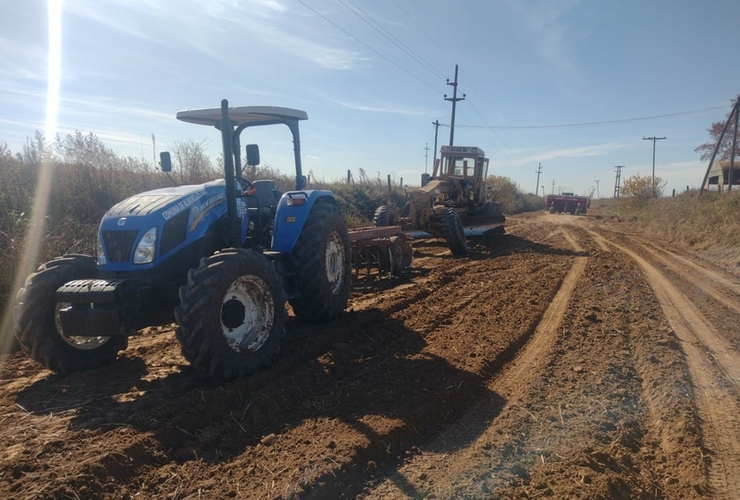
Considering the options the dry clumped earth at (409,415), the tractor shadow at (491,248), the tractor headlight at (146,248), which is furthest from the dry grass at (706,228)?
the tractor headlight at (146,248)

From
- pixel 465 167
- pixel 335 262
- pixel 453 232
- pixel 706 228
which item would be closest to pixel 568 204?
pixel 706 228

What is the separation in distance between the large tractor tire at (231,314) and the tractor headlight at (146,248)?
0.55 m

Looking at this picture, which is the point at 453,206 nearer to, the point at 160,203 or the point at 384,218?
the point at 384,218

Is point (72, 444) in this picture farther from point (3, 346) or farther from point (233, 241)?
point (3, 346)

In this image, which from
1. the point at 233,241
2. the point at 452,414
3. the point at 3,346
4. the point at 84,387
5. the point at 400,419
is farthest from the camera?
the point at 3,346

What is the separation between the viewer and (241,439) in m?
3.18

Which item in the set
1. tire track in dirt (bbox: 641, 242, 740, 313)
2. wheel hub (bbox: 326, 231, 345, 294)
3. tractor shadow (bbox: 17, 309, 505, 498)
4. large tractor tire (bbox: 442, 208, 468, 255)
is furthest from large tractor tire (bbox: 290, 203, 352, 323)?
large tractor tire (bbox: 442, 208, 468, 255)

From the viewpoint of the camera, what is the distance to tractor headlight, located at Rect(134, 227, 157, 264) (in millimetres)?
4188

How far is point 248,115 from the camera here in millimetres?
5594

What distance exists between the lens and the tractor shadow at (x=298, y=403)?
10.00 ft

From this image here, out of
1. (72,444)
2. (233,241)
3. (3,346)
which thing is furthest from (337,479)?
(3,346)

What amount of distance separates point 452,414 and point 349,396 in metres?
0.78

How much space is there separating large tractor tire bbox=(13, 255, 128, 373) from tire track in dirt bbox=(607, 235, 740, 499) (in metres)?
4.50

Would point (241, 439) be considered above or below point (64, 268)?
below
